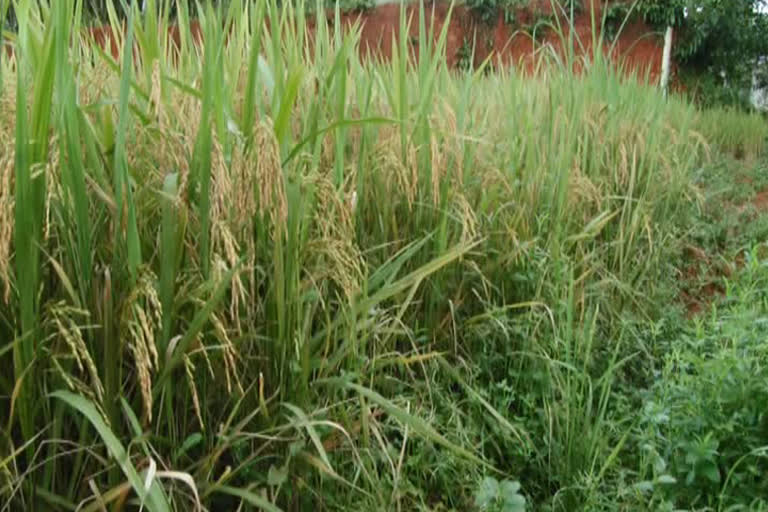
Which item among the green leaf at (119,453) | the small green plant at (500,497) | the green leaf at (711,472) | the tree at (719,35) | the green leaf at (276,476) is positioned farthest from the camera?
the tree at (719,35)

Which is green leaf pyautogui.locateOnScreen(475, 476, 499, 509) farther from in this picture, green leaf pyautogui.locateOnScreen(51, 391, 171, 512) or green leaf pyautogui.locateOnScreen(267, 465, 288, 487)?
green leaf pyautogui.locateOnScreen(51, 391, 171, 512)

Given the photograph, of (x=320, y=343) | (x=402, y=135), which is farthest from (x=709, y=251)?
(x=320, y=343)

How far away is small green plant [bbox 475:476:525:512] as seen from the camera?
1.65 m

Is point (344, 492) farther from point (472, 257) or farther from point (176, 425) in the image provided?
point (472, 257)

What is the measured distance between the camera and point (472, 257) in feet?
7.95

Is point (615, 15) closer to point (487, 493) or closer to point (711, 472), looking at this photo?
point (711, 472)

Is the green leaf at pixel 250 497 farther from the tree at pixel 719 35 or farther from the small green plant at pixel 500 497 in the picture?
the tree at pixel 719 35

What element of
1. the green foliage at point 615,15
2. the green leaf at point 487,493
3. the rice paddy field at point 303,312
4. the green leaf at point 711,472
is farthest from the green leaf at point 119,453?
the green foliage at point 615,15

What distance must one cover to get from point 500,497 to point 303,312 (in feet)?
1.84

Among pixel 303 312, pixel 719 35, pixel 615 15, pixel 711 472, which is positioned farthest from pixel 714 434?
pixel 615 15

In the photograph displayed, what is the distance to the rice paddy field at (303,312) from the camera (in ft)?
4.49

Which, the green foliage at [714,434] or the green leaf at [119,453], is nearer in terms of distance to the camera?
the green leaf at [119,453]

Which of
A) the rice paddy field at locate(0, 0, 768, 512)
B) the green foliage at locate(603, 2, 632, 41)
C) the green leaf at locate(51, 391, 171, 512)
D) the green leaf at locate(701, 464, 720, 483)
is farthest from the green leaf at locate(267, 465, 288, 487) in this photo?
the green foliage at locate(603, 2, 632, 41)

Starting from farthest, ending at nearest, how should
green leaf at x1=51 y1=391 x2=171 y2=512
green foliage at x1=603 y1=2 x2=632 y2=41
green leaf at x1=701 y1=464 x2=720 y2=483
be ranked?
1. green foliage at x1=603 y1=2 x2=632 y2=41
2. green leaf at x1=701 y1=464 x2=720 y2=483
3. green leaf at x1=51 y1=391 x2=171 y2=512
